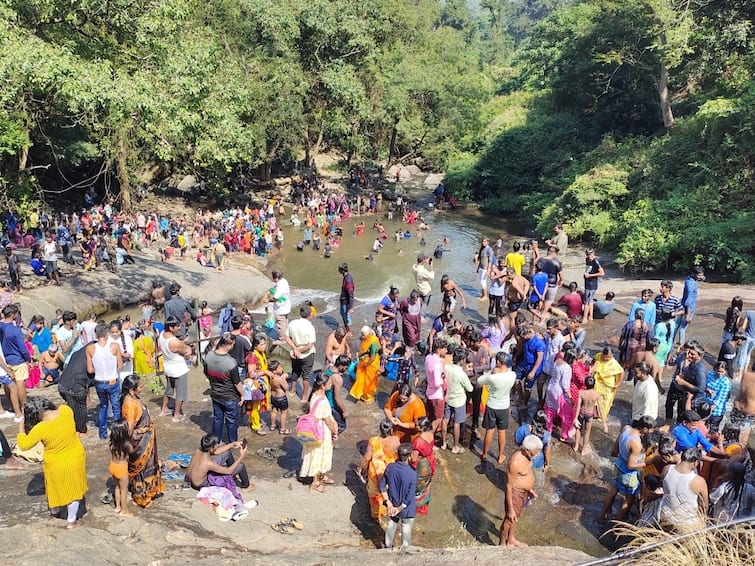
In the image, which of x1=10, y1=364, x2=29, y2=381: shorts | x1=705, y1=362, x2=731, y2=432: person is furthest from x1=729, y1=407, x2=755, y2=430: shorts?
x1=10, y1=364, x2=29, y2=381: shorts

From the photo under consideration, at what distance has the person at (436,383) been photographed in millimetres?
8039

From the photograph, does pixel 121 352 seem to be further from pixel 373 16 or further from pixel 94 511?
pixel 373 16

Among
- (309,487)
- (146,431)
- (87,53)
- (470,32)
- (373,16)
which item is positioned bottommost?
(309,487)

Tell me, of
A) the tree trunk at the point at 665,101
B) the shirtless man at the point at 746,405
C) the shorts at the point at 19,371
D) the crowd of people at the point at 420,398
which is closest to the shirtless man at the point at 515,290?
the crowd of people at the point at 420,398

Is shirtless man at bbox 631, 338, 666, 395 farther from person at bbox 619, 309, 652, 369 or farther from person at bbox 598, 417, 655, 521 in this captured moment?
person at bbox 598, 417, 655, 521

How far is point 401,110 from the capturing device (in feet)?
111

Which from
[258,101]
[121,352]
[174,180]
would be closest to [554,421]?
A: [121,352]

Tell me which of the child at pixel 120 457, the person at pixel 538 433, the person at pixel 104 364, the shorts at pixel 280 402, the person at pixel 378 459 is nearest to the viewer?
the child at pixel 120 457

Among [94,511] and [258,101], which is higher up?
[258,101]

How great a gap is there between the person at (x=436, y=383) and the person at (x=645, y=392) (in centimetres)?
243

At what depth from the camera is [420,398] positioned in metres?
9.00

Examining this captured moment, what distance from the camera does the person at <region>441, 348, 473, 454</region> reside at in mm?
8016

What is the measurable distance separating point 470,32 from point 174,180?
6444 cm

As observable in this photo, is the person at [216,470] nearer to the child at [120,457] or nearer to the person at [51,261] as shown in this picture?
the child at [120,457]
